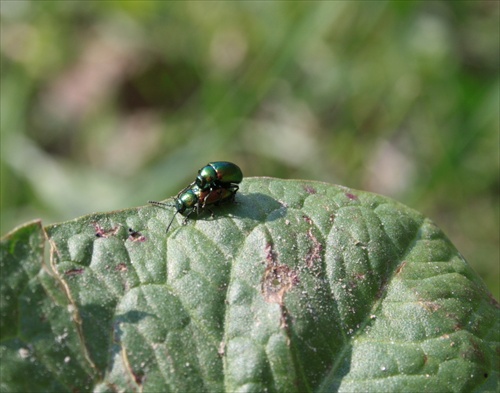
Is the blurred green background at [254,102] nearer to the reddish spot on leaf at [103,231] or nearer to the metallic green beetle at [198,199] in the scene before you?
the metallic green beetle at [198,199]

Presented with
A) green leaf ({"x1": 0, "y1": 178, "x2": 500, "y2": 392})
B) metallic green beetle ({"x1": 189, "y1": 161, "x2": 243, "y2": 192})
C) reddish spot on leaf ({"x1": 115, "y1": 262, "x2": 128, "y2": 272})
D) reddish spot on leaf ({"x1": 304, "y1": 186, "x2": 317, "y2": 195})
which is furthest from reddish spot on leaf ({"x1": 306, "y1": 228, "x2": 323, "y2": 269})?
reddish spot on leaf ({"x1": 115, "y1": 262, "x2": 128, "y2": 272})

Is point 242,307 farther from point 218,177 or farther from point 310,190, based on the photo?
point 218,177

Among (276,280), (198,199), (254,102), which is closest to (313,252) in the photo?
(276,280)

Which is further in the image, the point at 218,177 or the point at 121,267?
the point at 218,177

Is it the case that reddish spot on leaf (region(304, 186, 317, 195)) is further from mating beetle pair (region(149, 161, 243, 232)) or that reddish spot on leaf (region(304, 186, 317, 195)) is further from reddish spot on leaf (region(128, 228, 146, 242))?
reddish spot on leaf (region(128, 228, 146, 242))

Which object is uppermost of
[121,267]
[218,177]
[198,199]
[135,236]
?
[218,177]

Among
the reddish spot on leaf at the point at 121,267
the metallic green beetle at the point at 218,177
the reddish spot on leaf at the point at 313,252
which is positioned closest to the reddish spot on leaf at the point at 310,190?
the reddish spot on leaf at the point at 313,252
